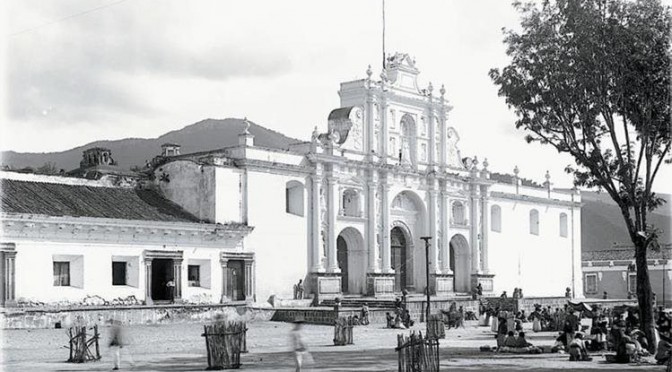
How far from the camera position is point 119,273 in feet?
113

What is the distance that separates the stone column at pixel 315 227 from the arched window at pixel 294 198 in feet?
1.85

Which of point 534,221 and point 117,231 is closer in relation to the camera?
point 117,231

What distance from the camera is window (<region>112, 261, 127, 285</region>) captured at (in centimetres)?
3428

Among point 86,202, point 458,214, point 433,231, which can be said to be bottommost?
point 433,231

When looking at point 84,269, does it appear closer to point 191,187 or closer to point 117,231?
point 117,231

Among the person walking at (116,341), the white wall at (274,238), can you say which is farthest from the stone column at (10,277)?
the person walking at (116,341)

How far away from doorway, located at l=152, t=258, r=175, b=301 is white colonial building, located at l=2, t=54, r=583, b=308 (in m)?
0.49

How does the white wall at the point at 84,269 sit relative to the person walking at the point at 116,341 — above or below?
above

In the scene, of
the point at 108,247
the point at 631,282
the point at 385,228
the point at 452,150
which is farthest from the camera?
the point at 631,282

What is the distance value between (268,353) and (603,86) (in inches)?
417

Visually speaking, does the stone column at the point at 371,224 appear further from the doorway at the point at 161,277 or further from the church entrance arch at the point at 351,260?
the doorway at the point at 161,277

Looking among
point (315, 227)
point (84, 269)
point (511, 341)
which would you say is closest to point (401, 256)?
point (315, 227)

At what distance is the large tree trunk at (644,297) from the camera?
23438mm

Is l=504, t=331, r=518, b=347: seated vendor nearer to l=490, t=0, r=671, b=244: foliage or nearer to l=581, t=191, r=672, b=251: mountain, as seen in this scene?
l=490, t=0, r=671, b=244: foliage
